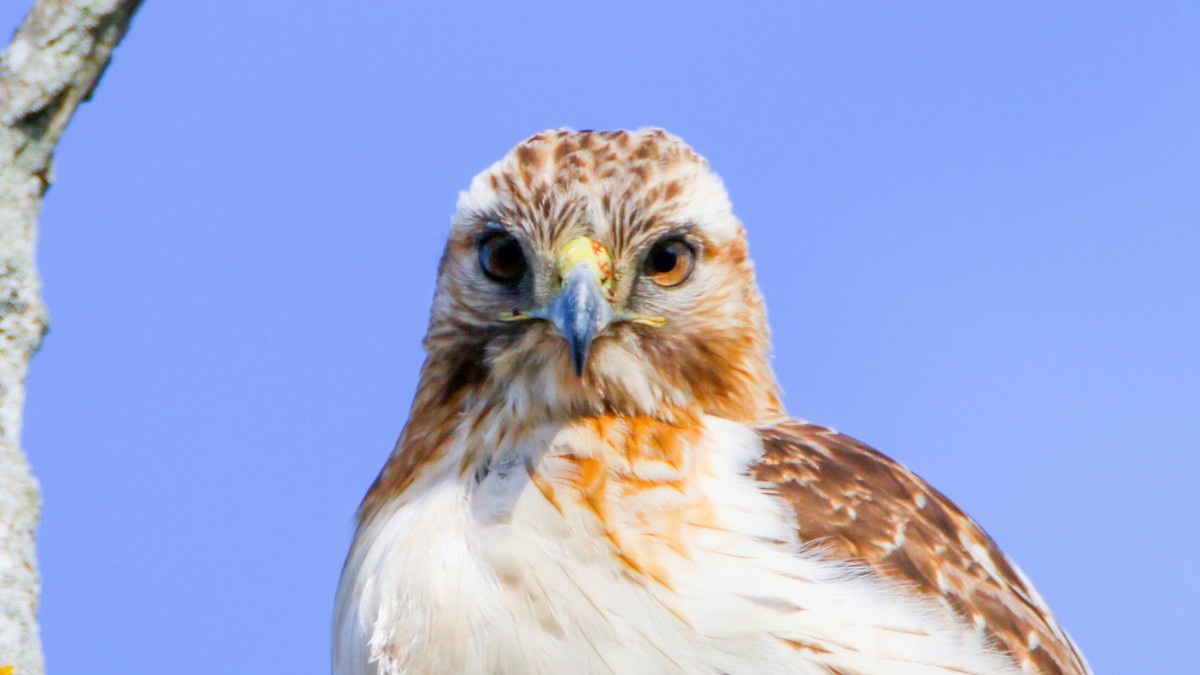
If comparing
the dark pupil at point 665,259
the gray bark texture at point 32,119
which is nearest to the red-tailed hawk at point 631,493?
the dark pupil at point 665,259

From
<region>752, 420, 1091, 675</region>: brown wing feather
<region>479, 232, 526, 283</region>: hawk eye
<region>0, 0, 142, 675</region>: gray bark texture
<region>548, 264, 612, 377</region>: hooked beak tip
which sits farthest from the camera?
<region>479, 232, 526, 283</region>: hawk eye

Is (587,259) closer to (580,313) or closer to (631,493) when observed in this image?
(580,313)

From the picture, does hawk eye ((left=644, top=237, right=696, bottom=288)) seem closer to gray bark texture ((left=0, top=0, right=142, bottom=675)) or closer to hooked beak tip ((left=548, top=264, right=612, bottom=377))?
hooked beak tip ((left=548, top=264, right=612, bottom=377))

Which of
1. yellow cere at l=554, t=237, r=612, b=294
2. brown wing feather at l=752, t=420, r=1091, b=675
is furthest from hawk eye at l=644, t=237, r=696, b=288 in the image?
brown wing feather at l=752, t=420, r=1091, b=675

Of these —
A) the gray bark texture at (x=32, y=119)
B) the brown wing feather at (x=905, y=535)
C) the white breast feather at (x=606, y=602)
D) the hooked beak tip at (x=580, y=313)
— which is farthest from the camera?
the brown wing feather at (x=905, y=535)

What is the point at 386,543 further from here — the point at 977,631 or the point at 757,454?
the point at 977,631

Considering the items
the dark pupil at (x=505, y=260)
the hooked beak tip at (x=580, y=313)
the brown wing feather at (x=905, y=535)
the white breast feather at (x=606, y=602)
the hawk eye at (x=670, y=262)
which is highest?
the hawk eye at (x=670, y=262)

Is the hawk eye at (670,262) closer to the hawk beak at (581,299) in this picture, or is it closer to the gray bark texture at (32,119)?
the hawk beak at (581,299)
